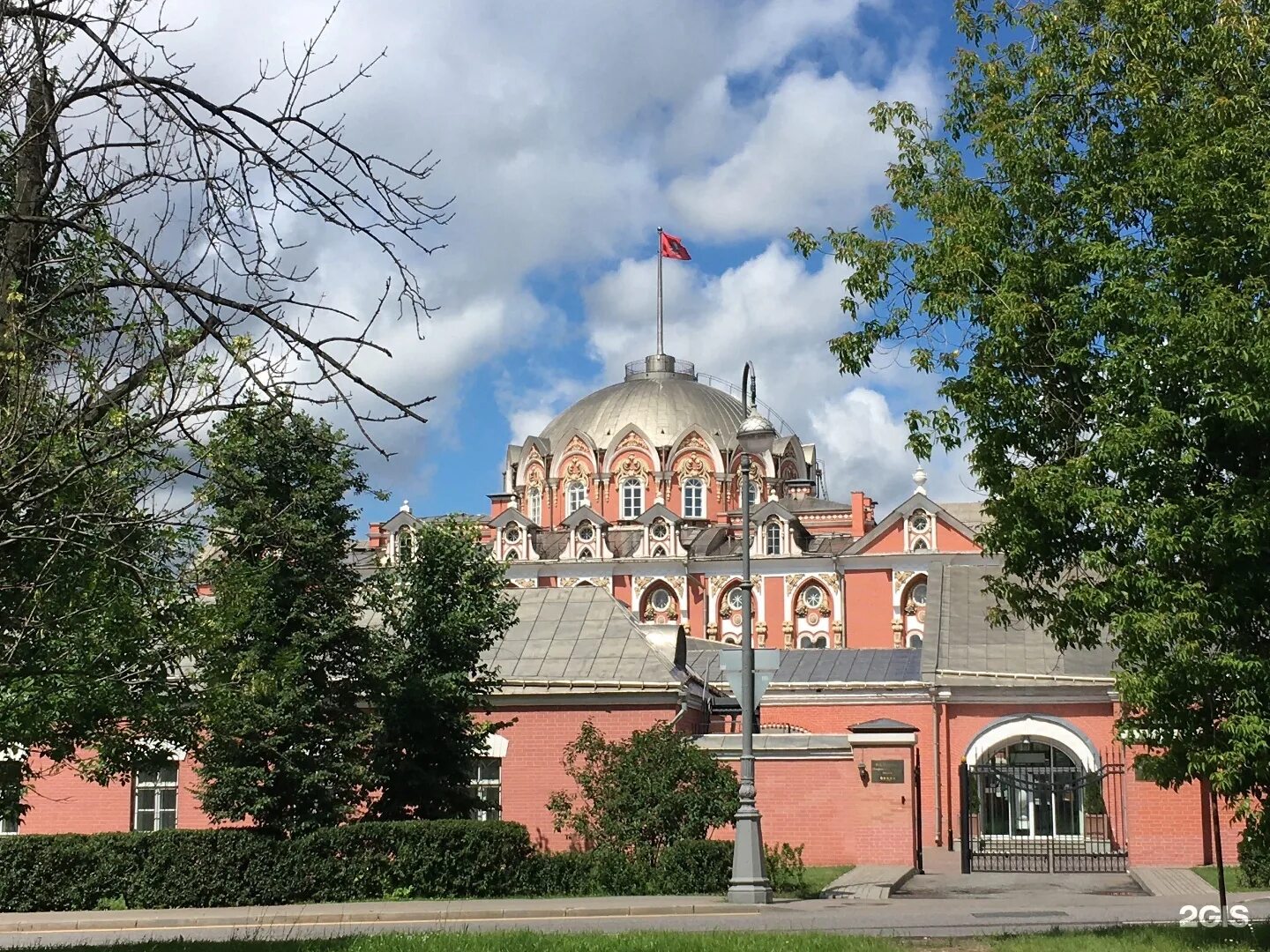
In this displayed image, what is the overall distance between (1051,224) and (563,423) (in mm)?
67229

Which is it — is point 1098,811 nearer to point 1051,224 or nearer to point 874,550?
point 1051,224

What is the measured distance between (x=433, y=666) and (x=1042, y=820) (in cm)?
1378

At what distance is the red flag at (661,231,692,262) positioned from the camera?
73.9 metres

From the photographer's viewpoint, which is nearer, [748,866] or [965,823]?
[748,866]

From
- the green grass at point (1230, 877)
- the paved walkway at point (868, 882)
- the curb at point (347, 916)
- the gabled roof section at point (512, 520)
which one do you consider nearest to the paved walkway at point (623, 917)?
the curb at point (347, 916)

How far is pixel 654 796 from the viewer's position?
18.5 meters

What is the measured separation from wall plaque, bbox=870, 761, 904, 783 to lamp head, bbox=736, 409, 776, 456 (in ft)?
152

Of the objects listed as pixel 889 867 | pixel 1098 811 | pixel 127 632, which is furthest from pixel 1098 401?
pixel 1098 811

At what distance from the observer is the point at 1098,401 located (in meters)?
11.3

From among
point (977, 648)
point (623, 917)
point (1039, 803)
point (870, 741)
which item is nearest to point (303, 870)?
point (623, 917)

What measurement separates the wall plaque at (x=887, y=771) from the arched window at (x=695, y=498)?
5050cm

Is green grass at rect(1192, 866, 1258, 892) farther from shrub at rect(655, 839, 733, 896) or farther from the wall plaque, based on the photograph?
shrub at rect(655, 839, 733, 896)

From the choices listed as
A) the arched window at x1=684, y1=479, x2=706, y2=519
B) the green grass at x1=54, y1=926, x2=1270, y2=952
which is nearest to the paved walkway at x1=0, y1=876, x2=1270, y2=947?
the green grass at x1=54, y1=926, x2=1270, y2=952
